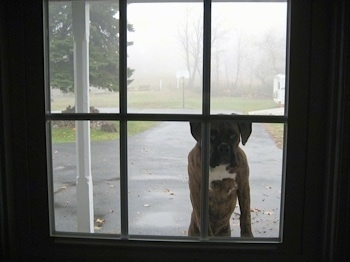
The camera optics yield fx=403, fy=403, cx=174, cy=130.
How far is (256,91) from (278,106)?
0.07m

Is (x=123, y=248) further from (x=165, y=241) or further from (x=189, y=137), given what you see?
(x=189, y=137)

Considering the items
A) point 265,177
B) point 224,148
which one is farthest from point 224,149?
point 265,177

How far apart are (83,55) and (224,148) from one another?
447 mm

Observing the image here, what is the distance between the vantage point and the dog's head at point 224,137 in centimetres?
104

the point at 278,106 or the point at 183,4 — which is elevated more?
the point at 183,4

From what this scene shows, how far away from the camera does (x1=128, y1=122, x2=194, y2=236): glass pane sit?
3.46ft

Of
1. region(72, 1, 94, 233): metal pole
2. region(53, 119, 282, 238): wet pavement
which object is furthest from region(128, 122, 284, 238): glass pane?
region(72, 1, 94, 233): metal pole

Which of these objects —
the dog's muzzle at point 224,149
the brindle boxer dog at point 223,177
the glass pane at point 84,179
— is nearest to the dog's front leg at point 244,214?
the brindle boxer dog at point 223,177

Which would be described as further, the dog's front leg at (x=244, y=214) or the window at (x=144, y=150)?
the dog's front leg at (x=244, y=214)

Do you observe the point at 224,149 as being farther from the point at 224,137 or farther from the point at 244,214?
the point at 244,214

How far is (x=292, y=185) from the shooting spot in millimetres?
1011

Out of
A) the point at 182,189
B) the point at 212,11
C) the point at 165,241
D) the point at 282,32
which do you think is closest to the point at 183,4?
the point at 212,11

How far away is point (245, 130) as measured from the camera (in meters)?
1.04

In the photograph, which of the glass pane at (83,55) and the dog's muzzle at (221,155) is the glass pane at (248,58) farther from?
the glass pane at (83,55)
